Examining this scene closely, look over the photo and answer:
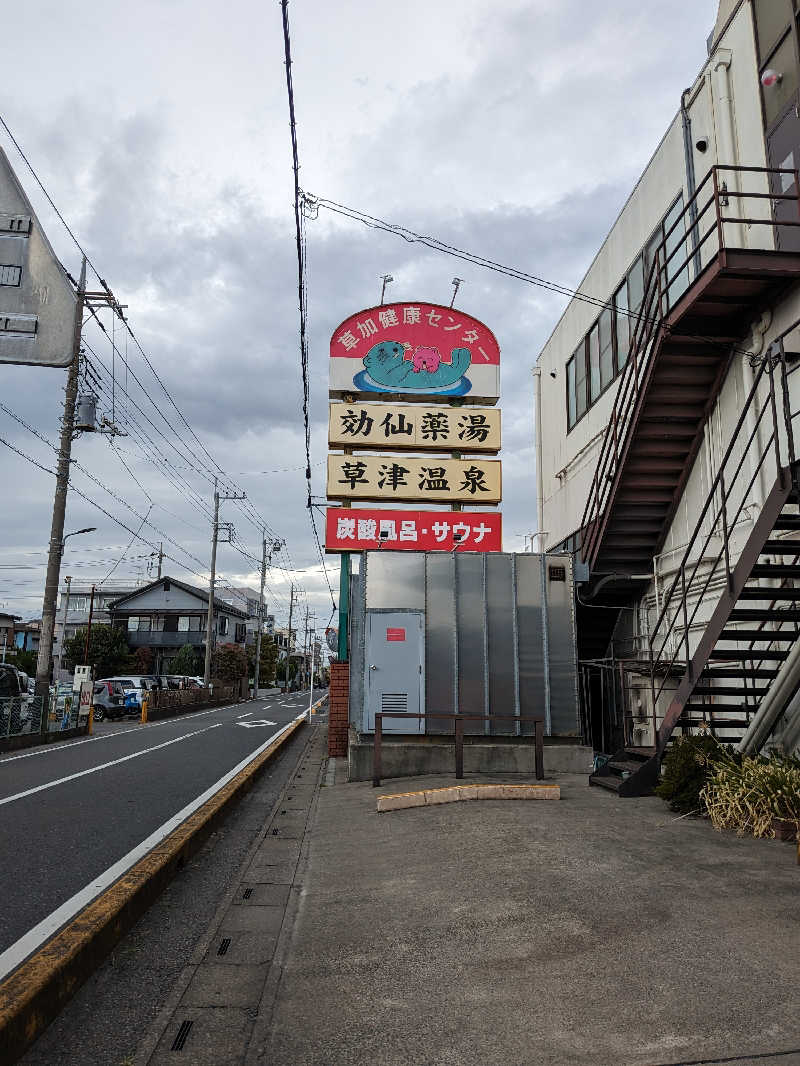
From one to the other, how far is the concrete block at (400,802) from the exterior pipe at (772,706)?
13.7 ft

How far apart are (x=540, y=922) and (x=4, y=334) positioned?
15.1 feet

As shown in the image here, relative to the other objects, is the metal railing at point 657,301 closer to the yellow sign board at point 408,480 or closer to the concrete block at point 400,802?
the yellow sign board at point 408,480

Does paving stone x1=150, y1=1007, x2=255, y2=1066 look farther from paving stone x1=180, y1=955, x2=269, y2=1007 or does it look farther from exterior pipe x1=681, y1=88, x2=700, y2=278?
exterior pipe x1=681, y1=88, x2=700, y2=278

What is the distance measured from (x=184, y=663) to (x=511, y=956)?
59.9 metres

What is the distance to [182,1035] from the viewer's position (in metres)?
3.32

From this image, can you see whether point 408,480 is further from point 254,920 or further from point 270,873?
point 254,920

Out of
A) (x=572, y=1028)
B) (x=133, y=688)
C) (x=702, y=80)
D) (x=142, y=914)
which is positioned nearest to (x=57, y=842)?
(x=142, y=914)

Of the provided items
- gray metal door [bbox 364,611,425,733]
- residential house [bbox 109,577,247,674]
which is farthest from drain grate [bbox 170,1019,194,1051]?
residential house [bbox 109,577,247,674]

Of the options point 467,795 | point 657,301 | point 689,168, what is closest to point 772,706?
point 467,795

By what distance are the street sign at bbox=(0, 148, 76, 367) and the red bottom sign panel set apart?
11.9 meters

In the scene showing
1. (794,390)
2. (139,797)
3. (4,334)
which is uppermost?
(794,390)

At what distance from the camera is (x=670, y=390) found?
11.7 meters

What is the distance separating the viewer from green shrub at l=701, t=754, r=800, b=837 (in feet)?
22.1

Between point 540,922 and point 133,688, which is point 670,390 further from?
point 133,688
